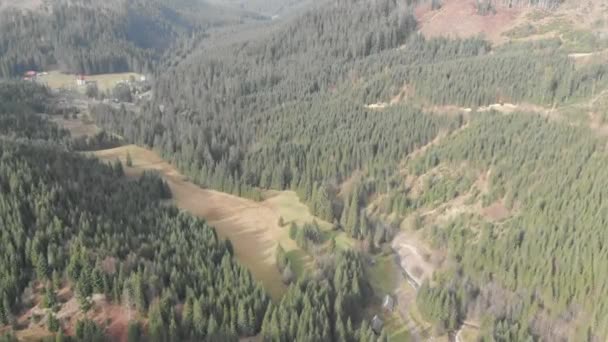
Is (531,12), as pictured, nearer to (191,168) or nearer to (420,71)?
(420,71)

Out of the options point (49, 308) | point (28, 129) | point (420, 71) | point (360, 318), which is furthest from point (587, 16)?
point (28, 129)

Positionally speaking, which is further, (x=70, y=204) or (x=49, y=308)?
(x=70, y=204)

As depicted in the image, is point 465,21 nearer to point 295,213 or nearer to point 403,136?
point 403,136

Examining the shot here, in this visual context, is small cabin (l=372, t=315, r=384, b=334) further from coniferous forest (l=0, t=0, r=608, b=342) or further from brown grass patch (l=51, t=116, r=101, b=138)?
brown grass patch (l=51, t=116, r=101, b=138)

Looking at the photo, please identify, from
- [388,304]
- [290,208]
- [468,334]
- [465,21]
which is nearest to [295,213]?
[290,208]

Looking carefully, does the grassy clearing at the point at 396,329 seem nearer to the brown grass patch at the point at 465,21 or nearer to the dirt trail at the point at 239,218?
the dirt trail at the point at 239,218

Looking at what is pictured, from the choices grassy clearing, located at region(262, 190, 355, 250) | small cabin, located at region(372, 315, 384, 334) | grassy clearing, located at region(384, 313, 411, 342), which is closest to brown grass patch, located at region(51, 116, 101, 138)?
grassy clearing, located at region(262, 190, 355, 250)

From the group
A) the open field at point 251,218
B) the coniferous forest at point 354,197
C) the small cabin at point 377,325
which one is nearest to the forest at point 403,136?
the coniferous forest at point 354,197

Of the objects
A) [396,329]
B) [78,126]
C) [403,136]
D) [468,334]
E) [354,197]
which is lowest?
[396,329]

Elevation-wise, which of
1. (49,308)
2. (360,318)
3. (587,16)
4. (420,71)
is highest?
(587,16)
